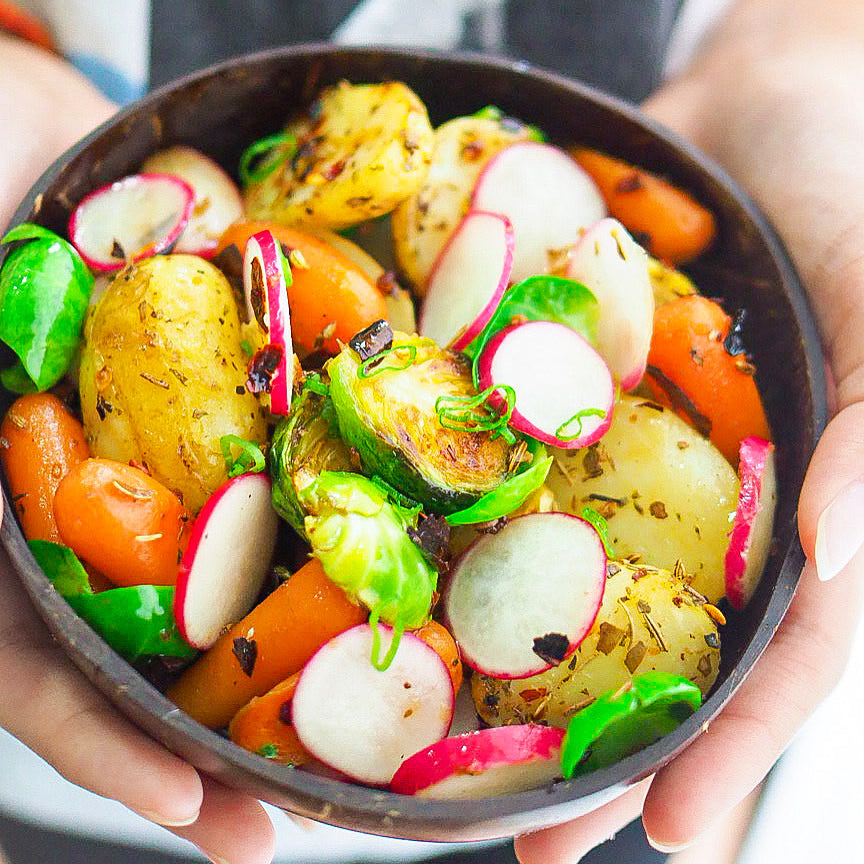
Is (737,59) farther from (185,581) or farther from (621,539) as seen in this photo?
(185,581)

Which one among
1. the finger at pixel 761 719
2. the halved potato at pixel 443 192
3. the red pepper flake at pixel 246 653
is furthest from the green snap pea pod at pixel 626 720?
the halved potato at pixel 443 192

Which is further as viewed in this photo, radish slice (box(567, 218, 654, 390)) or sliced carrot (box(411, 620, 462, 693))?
radish slice (box(567, 218, 654, 390))

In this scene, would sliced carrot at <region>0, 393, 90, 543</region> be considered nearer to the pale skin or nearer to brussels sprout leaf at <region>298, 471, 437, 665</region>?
the pale skin

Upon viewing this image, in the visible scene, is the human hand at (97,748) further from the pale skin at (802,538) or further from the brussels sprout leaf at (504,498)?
the brussels sprout leaf at (504,498)

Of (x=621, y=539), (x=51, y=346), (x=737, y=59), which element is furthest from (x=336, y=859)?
(x=737, y=59)

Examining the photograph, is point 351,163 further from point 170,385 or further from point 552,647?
point 552,647

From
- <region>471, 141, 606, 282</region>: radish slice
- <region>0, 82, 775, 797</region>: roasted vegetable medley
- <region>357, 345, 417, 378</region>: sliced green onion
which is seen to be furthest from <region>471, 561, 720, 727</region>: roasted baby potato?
<region>471, 141, 606, 282</region>: radish slice

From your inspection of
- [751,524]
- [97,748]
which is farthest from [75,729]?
[751,524]
